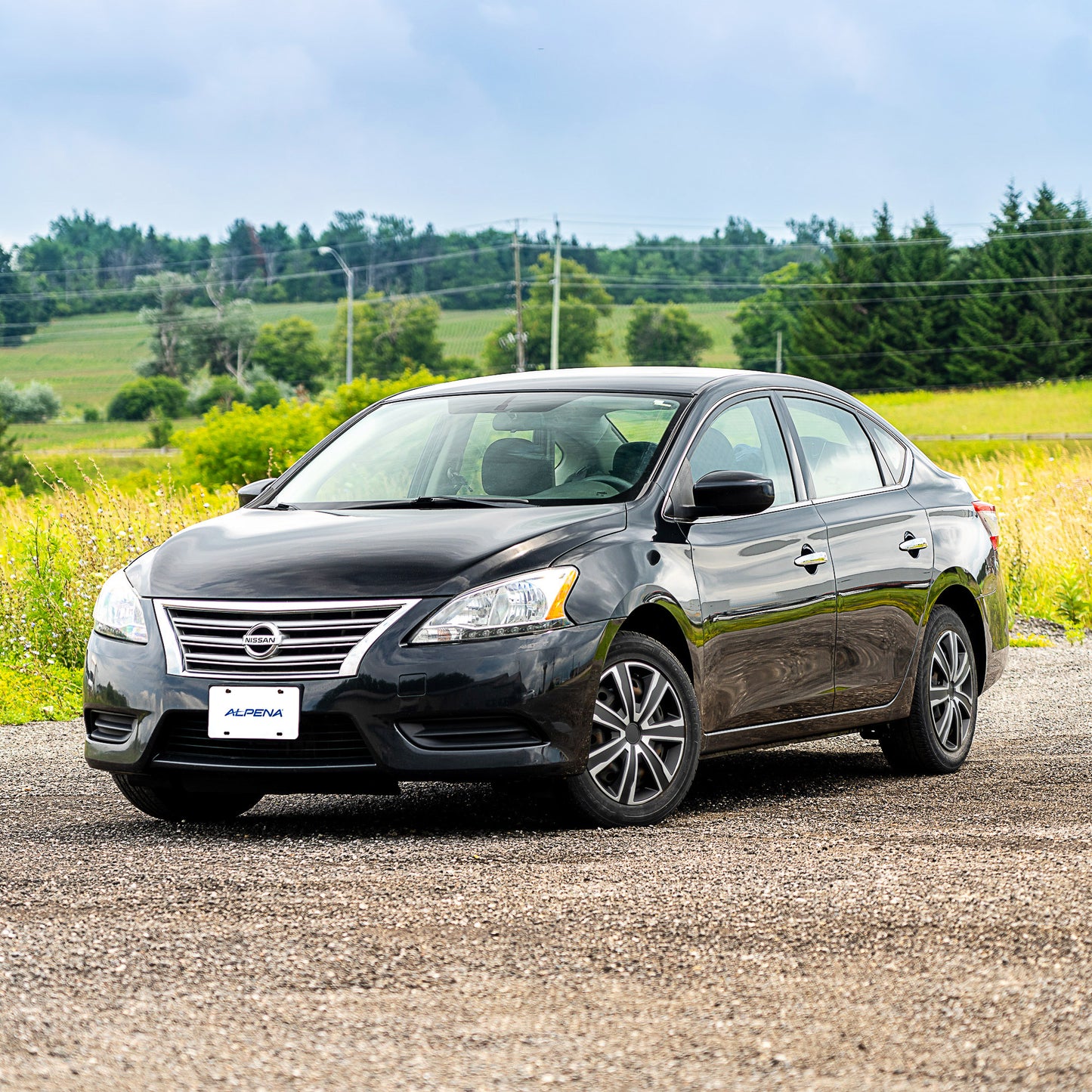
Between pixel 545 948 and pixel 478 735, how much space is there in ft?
5.17

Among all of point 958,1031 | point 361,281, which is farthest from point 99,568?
point 361,281

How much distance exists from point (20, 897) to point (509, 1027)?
2.06m

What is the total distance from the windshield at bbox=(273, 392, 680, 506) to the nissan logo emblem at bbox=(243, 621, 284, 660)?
115cm

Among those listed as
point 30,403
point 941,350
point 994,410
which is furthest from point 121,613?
point 30,403

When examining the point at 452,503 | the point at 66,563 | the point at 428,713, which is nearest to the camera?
the point at 428,713

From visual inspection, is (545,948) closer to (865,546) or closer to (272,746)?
(272,746)

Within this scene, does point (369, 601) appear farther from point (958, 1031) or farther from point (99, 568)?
point (99, 568)

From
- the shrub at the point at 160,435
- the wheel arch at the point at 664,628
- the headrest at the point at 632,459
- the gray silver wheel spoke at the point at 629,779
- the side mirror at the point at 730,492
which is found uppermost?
the headrest at the point at 632,459

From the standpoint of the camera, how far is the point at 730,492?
6750 millimetres

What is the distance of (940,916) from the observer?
4816 millimetres

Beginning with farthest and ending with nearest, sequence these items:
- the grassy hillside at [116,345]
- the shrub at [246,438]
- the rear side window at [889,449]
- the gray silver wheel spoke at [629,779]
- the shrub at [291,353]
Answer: the grassy hillside at [116,345] → the shrub at [291,353] → the shrub at [246,438] → the rear side window at [889,449] → the gray silver wheel spoke at [629,779]

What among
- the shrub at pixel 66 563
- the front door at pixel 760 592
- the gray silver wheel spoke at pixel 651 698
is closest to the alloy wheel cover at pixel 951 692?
the front door at pixel 760 592

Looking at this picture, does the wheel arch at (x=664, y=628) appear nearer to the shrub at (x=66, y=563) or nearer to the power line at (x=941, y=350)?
the shrub at (x=66, y=563)

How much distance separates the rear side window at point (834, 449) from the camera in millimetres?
7797
